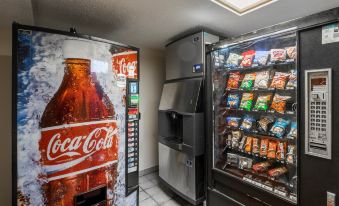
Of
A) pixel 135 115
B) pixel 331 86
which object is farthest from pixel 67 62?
pixel 331 86

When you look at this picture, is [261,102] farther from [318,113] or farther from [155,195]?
[155,195]

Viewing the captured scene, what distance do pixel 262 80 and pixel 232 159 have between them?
855 mm

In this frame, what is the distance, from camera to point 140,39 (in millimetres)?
2639

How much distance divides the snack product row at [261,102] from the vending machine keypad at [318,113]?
35 cm

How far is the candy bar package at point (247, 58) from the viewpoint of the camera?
1.71m

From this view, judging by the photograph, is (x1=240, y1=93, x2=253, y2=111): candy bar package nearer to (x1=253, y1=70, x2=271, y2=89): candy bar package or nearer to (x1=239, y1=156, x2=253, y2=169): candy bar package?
(x1=253, y1=70, x2=271, y2=89): candy bar package

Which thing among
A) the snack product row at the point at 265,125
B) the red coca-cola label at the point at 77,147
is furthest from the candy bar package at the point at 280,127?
the red coca-cola label at the point at 77,147

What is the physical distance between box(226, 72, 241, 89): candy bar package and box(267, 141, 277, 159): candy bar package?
0.62 metres

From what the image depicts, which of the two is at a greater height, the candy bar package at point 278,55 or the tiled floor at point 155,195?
the candy bar package at point 278,55

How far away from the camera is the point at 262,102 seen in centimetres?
168

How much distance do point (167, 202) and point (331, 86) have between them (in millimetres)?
2102

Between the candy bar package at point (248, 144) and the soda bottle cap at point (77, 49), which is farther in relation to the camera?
the candy bar package at point (248, 144)

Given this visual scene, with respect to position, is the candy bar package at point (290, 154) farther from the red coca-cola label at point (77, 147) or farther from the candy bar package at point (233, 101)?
the red coca-cola label at point (77, 147)

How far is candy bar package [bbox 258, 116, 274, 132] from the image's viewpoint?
1.69 metres
